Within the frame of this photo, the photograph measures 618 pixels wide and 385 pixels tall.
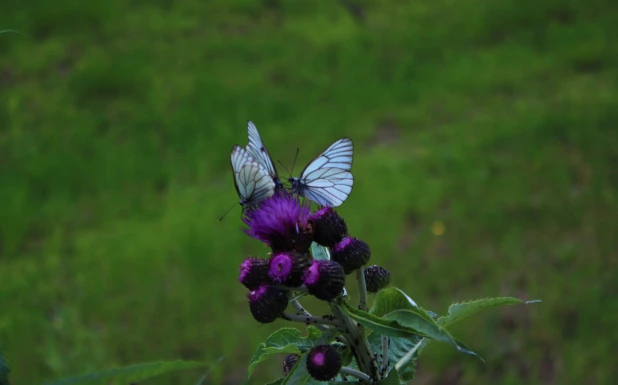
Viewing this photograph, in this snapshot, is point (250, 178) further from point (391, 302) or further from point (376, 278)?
point (391, 302)

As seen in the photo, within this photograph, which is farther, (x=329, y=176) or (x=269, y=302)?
(x=329, y=176)

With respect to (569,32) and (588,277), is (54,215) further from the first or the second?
(569,32)

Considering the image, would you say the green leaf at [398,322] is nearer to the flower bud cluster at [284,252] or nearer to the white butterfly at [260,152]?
the flower bud cluster at [284,252]

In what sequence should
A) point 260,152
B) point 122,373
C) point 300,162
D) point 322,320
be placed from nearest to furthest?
point 122,373, point 322,320, point 260,152, point 300,162

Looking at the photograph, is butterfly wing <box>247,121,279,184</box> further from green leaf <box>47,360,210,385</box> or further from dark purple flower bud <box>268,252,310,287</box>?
green leaf <box>47,360,210,385</box>

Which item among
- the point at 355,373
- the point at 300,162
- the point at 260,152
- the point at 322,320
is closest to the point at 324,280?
the point at 322,320
